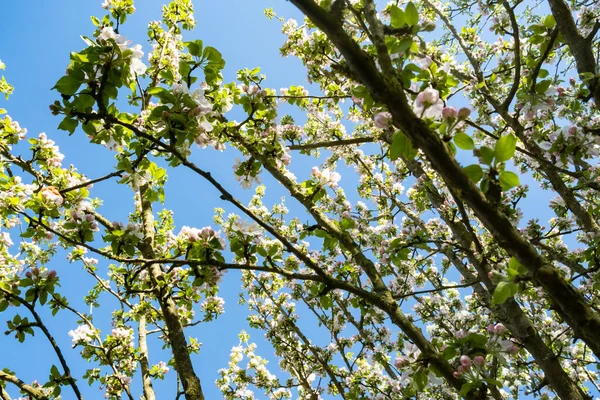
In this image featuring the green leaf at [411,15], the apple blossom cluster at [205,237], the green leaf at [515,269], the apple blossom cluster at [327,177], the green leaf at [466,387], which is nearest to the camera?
the green leaf at [515,269]

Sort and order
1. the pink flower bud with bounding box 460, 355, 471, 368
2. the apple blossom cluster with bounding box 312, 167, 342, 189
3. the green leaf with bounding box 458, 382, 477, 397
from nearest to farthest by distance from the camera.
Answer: the green leaf with bounding box 458, 382, 477, 397, the pink flower bud with bounding box 460, 355, 471, 368, the apple blossom cluster with bounding box 312, 167, 342, 189

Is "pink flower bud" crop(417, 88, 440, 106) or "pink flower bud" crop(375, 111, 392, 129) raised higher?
"pink flower bud" crop(375, 111, 392, 129)

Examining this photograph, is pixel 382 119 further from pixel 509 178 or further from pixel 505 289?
pixel 505 289

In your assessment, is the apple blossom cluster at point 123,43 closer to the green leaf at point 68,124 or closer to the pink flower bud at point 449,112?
the green leaf at point 68,124

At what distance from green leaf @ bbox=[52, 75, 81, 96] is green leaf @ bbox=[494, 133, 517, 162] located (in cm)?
203

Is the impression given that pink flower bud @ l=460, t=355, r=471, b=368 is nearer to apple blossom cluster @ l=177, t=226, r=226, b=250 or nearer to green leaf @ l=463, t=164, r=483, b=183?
green leaf @ l=463, t=164, r=483, b=183

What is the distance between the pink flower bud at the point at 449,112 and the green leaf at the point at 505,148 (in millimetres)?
179

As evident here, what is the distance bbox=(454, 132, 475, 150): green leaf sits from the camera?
4.79ft

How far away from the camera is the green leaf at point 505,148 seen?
1336 millimetres

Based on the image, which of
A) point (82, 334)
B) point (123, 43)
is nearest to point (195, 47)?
point (123, 43)

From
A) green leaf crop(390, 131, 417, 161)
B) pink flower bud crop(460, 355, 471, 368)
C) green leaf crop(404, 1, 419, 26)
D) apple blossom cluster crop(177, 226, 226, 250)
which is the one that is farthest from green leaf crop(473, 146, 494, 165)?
apple blossom cluster crop(177, 226, 226, 250)

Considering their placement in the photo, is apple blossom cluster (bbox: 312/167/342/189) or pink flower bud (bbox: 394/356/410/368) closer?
pink flower bud (bbox: 394/356/410/368)

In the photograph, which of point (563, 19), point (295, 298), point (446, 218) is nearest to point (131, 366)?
point (295, 298)

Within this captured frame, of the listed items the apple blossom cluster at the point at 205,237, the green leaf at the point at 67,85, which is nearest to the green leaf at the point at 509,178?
the apple blossom cluster at the point at 205,237
